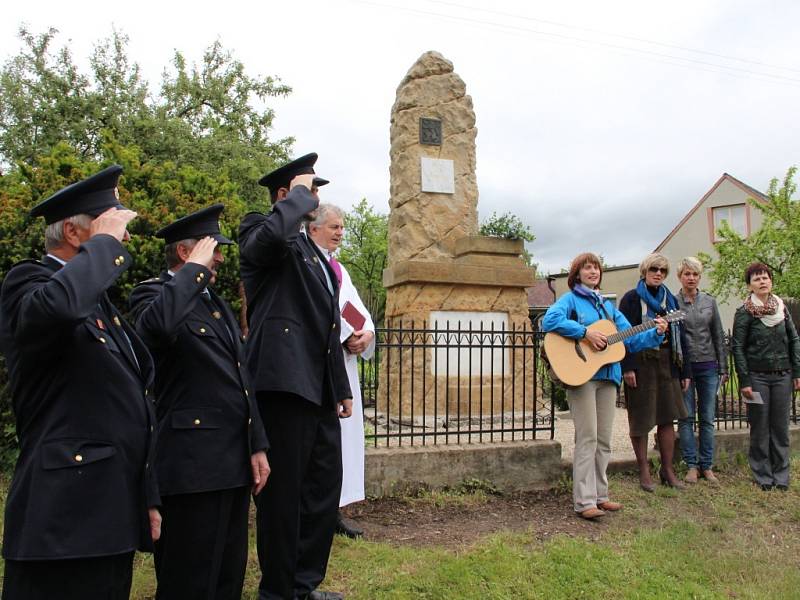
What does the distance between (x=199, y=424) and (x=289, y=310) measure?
771mm

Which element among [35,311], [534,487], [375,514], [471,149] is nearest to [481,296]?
[471,149]

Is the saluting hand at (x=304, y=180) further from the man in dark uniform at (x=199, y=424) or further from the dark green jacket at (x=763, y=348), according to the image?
the dark green jacket at (x=763, y=348)

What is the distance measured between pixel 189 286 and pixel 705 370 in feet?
15.8

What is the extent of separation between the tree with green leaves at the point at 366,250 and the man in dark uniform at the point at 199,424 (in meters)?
28.5

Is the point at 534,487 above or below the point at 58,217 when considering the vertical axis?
below

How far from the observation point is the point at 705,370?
5430 mm

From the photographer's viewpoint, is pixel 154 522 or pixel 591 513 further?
pixel 591 513

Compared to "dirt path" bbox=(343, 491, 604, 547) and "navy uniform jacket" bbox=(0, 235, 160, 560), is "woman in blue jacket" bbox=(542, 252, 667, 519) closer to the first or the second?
"dirt path" bbox=(343, 491, 604, 547)

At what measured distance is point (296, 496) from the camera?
2795mm

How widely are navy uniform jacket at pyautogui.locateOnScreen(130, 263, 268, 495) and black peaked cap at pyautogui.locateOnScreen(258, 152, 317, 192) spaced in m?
0.79

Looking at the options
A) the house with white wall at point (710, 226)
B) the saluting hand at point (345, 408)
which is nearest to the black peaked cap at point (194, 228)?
the saluting hand at point (345, 408)

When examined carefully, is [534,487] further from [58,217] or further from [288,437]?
[58,217]

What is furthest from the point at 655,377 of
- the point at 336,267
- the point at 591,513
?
the point at 336,267

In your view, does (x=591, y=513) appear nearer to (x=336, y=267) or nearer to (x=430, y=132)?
(x=336, y=267)
